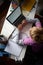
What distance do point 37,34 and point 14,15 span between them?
29 centimetres

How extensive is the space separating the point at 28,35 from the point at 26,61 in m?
0.27

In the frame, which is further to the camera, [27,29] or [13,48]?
[27,29]

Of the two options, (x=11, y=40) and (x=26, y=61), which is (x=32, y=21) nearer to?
(x=11, y=40)

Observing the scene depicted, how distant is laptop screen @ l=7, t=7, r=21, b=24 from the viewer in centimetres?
160

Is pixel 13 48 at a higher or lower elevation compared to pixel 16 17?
lower

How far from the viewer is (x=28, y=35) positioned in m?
1.54

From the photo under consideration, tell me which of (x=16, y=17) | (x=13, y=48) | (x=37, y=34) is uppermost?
(x=16, y=17)

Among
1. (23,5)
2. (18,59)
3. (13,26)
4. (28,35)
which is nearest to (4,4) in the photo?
(23,5)

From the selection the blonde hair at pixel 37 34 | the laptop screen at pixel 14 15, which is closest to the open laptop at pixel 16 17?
the laptop screen at pixel 14 15

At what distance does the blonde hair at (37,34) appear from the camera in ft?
4.76

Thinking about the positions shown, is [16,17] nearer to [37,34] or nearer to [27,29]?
[27,29]

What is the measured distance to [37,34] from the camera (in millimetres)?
1463

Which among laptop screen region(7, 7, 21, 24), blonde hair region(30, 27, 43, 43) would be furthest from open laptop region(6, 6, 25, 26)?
blonde hair region(30, 27, 43, 43)

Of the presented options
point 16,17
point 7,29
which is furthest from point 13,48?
point 16,17
